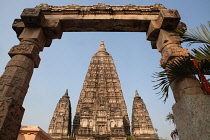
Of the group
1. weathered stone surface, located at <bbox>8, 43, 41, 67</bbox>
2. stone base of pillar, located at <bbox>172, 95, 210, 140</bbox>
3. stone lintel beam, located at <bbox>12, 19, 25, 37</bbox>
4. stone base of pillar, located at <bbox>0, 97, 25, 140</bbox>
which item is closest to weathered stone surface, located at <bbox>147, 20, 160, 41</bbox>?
stone base of pillar, located at <bbox>172, 95, 210, 140</bbox>

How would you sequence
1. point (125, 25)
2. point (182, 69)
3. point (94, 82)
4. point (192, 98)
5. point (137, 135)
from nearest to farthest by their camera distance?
point (192, 98) < point (182, 69) < point (125, 25) < point (137, 135) < point (94, 82)

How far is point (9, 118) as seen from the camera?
129 inches

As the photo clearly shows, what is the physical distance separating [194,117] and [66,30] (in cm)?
457

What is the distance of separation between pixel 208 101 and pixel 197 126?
19.3 inches

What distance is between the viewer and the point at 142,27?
5.42 metres

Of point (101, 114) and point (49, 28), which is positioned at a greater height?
point (101, 114)

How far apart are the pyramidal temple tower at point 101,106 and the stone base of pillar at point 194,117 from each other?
26.1m

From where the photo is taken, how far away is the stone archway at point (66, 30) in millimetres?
3590

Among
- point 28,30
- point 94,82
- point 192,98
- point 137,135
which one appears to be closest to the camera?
point 192,98

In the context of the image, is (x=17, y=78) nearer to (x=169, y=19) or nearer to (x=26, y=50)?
(x=26, y=50)

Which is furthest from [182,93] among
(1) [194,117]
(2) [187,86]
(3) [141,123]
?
(3) [141,123]

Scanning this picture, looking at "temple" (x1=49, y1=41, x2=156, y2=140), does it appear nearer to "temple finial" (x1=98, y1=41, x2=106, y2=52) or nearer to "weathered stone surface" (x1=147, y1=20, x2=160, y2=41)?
"temple finial" (x1=98, y1=41, x2=106, y2=52)

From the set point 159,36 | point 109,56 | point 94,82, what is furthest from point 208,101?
point 109,56

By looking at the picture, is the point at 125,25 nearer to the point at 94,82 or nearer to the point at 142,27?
the point at 142,27
